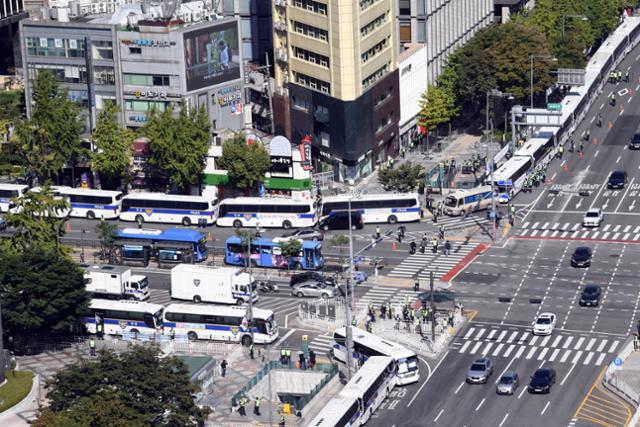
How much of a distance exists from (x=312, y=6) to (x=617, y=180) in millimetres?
A: 42443

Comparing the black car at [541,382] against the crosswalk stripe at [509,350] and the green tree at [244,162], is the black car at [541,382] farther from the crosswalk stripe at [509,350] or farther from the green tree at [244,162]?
the green tree at [244,162]

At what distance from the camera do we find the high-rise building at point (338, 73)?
19025 cm

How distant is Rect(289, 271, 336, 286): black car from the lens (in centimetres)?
16100

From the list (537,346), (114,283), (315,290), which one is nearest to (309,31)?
(315,290)

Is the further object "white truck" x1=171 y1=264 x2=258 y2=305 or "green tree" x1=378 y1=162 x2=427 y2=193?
"green tree" x1=378 y1=162 x2=427 y2=193

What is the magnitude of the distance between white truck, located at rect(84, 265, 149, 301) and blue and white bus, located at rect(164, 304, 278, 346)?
8.46 meters

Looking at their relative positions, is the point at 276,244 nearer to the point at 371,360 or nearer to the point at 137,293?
the point at 137,293

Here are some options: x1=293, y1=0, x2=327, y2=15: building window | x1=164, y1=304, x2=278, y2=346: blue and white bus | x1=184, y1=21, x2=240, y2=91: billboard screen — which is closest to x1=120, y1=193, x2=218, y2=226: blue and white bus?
x1=184, y1=21, x2=240, y2=91: billboard screen

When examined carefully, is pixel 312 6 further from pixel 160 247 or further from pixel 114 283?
pixel 114 283

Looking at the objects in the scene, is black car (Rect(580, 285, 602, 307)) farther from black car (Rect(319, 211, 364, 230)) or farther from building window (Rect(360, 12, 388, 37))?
building window (Rect(360, 12, 388, 37))

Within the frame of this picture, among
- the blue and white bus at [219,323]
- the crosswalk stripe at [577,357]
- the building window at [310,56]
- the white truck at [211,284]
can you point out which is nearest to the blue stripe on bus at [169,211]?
the white truck at [211,284]

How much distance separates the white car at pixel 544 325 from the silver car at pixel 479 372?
10.3 metres

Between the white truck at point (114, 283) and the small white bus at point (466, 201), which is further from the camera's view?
the small white bus at point (466, 201)

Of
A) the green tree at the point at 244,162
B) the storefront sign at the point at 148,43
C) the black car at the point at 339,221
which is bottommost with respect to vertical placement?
the black car at the point at 339,221
